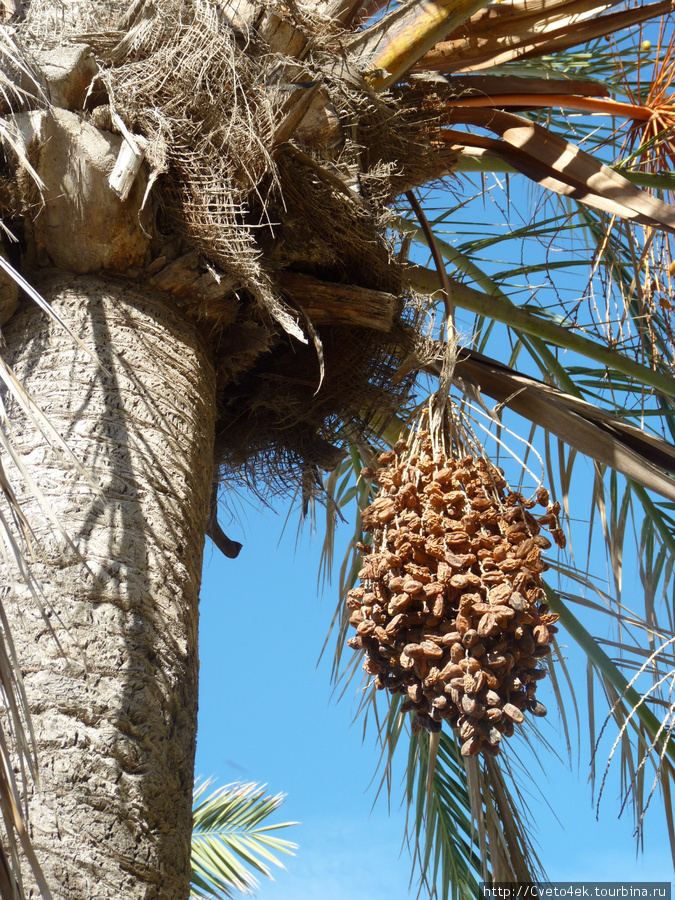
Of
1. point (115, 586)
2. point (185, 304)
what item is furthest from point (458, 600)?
point (185, 304)

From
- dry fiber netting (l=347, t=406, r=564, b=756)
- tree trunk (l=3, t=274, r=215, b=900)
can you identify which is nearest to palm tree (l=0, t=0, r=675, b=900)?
tree trunk (l=3, t=274, r=215, b=900)

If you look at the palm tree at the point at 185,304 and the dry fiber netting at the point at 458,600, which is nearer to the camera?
the palm tree at the point at 185,304

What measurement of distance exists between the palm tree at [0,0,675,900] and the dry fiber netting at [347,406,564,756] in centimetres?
31

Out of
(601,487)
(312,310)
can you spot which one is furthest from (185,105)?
(601,487)

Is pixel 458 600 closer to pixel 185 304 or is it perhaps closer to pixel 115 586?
pixel 115 586

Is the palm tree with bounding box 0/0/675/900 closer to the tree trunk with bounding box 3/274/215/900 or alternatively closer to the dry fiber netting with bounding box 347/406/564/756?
the tree trunk with bounding box 3/274/215/900

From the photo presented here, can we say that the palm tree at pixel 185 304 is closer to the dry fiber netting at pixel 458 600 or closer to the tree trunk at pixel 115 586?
the tree trunk at pixel 115 586

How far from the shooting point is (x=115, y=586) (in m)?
1.34

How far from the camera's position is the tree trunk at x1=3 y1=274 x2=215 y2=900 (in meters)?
1.17

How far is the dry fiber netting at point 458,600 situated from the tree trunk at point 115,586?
33 centimetres

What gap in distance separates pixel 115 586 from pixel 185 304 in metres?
0.65

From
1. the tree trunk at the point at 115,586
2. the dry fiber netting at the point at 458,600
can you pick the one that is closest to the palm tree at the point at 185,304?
the tree trunk at the point at 115,586

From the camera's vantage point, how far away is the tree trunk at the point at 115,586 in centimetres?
117

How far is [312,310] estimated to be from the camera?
1957mm
